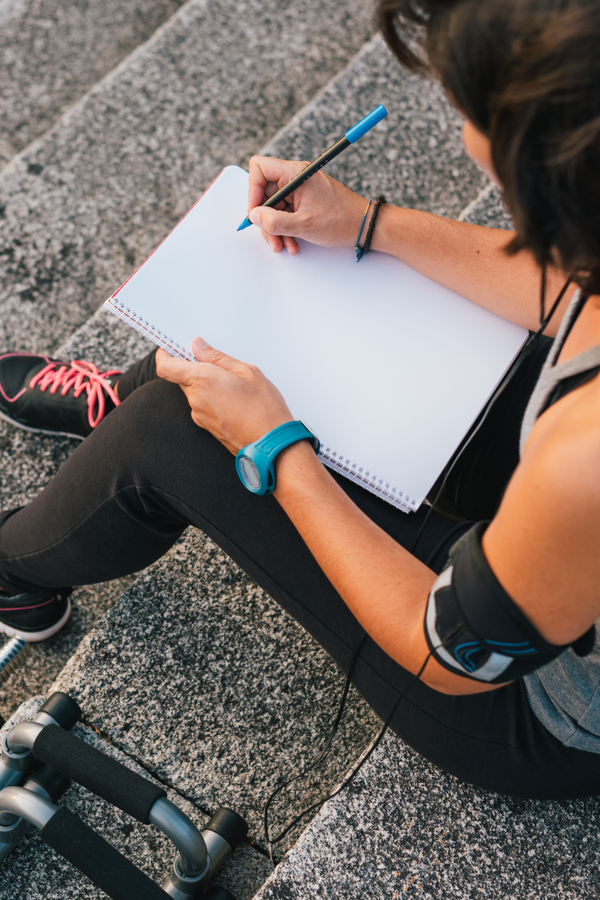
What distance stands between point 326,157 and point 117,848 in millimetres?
1159

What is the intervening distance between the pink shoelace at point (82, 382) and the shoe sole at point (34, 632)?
0.42 metres

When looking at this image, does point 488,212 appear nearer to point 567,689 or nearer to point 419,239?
point 419,239

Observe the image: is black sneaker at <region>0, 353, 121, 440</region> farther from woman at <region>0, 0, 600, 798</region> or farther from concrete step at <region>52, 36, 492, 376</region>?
concrete step at <region>52, 36, 492, 376</region>

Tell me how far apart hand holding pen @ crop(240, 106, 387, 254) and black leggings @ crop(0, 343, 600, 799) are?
11.4 inches

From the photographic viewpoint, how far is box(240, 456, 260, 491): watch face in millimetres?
845

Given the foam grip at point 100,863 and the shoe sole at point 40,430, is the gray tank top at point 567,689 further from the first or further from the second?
the shoe sole at point 40,430

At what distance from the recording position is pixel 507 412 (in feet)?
3.26

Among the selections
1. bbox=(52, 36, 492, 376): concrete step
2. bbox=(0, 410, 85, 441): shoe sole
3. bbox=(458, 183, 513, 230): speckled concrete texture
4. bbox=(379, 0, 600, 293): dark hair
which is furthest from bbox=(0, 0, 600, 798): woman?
bbox=(52, 36, 492, 376): concrete step

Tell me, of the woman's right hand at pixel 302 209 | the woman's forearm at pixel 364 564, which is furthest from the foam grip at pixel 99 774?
the woman's right hand at pixel 302 209

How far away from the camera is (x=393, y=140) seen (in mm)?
1803

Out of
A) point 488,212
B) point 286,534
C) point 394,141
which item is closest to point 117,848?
point 286,534

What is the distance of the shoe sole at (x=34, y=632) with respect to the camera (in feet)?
4.32

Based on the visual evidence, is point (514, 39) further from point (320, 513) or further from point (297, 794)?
point (297, 794)

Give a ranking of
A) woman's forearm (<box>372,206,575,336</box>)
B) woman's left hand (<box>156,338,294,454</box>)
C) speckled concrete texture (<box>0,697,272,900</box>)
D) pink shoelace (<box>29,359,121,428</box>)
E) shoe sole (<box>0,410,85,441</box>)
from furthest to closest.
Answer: shoe sole (<box>0,410,85,441</box>) → pink shoelace (<box>29,359,121,428</box>) → speckled concrete texture (<box>0,697,272,900</box>) → woman's forearm (<box>372,206,575,336</box>) → woman's left hand (<box>156,338,294,454</box>)
